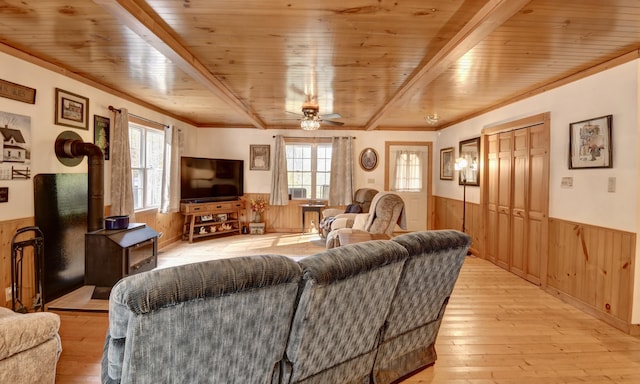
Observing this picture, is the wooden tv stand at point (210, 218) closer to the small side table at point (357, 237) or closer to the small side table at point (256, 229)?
the small side table at point (256, 229)

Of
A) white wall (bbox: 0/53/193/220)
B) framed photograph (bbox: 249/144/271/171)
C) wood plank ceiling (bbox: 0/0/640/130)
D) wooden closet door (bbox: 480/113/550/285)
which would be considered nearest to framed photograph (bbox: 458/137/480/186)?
wooden closet door (bbox: 480/113/550/285)

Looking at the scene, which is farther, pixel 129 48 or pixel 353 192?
pixel 353 192

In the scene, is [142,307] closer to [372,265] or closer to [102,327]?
[372,265]

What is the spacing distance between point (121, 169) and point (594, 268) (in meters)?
5.38

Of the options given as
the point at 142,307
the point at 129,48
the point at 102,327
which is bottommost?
the point at 102,327

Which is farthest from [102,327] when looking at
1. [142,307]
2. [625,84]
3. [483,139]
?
[483,139]

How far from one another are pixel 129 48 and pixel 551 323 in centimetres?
447

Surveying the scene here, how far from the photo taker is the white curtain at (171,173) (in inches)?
224

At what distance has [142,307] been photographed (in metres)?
1.13

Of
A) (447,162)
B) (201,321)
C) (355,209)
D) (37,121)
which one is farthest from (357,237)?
(37,121)

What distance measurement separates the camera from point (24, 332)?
1.56 m

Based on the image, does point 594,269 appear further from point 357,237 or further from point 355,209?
point 355,209

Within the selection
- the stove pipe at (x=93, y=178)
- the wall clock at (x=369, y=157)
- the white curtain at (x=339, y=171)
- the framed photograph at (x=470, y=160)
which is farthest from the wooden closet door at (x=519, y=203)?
the stove pipe at (x=93, y=178)

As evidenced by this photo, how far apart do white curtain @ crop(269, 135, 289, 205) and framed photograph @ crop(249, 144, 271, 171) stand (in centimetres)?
22
